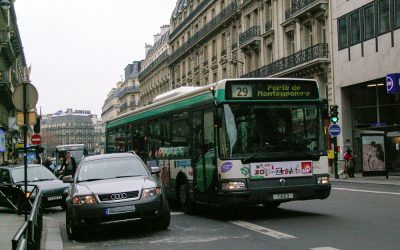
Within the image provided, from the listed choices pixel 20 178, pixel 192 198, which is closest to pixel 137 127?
pixel 20 178

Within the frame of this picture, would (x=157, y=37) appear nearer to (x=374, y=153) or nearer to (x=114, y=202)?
(x=374, y=153)

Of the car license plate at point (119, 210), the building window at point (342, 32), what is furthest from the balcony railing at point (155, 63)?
the car license plate at point (119, 210)

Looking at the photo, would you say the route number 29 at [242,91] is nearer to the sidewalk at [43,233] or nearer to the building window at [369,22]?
the sidewalk at [43,233]

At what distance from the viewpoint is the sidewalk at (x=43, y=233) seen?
1006cm

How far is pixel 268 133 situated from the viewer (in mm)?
12008

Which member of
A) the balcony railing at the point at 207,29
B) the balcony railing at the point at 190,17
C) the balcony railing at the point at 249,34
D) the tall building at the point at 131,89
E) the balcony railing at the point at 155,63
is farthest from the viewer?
the tall building at the point at 131,89

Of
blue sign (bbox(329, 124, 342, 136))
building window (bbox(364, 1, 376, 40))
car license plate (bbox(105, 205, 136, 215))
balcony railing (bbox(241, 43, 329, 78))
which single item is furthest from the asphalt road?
balcony railing (bbox(241, 43, 329, 78))

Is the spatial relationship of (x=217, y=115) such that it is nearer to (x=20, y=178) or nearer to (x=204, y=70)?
(x=20, y=178)

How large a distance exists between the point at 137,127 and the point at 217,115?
700cm

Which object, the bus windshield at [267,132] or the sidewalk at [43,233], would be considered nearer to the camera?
the sidewalk at [43,233]

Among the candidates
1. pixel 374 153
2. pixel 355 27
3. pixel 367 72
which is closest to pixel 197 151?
pixel 374 153

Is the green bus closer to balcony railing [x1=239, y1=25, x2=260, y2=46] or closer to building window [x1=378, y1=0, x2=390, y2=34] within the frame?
building window [x1=378, y1=0, x2=390, y2=34]

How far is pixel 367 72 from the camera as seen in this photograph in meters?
→ 32.2

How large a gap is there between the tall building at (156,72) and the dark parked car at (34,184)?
199 feet
